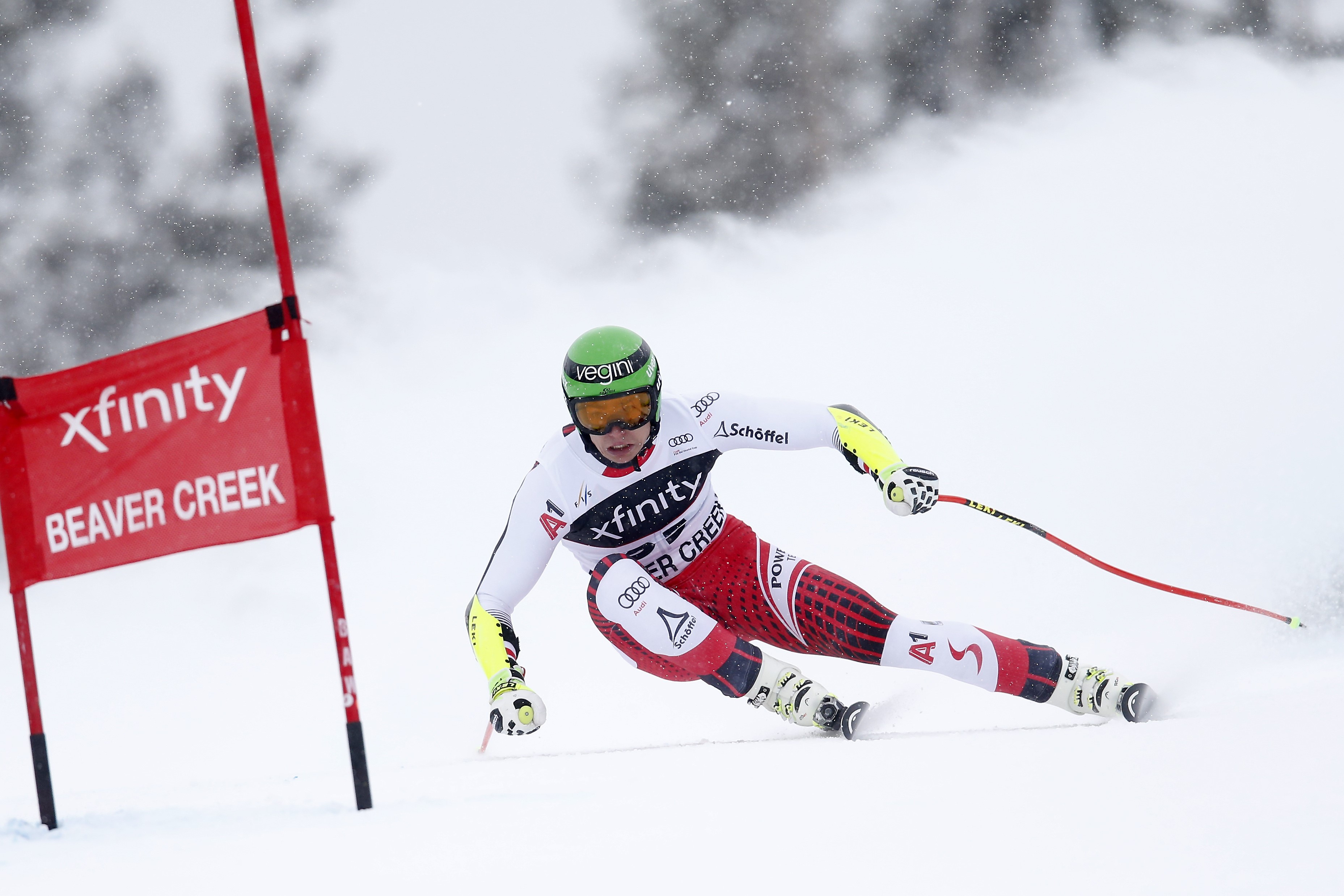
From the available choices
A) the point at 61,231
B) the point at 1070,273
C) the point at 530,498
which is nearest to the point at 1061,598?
the point at 530,498

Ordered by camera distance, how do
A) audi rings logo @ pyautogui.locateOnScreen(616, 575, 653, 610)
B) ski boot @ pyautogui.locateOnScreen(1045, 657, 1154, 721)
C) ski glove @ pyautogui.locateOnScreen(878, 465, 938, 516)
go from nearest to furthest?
ski boot @ pyautogui.locateOnScreen(1045, 657, 1154, 721)
ski glove @ pyautogui.locateOnScreen(878, 465, 938, 516)
audi rings logo @ pyautogui.locateOnScreen(616, 575, 653, 610)

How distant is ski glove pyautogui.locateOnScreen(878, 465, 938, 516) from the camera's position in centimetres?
331

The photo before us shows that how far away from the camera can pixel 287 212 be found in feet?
51.1

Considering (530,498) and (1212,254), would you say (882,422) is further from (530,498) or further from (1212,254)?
(530,498)

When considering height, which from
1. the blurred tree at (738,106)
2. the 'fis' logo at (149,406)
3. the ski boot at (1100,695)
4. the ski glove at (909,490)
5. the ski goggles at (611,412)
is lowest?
the ski boot at (1100,695)

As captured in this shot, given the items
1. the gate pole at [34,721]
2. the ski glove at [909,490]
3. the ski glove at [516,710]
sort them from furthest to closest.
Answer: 1. the ski glove at [909,490]
2. the ski glove at [516,710]
3. the gate pole at [34,721]

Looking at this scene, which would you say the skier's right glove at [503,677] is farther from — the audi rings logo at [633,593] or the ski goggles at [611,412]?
the ski goggles at [611,412]

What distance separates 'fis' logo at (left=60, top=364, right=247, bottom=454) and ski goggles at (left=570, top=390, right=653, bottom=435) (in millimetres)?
1072

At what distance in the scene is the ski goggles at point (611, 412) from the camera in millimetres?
3408

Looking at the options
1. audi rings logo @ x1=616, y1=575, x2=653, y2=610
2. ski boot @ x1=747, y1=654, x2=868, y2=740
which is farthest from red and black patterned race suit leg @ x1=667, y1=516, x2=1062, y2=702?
audi rings logo @ x1=616, y1=575, x2=653, y2=610

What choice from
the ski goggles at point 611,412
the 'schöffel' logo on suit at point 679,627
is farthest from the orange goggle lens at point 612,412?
the 'schöffel' logo on suit at point 679,627

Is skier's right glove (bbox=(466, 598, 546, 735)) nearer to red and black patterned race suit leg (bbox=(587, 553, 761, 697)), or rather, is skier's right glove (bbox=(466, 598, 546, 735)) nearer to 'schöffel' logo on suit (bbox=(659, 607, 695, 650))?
red and black patterned race suit leg (bbox=(587, 553, 761, 697))

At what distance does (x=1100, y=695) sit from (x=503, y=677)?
5.55ft

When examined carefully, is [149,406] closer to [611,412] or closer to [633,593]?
[611,412]
